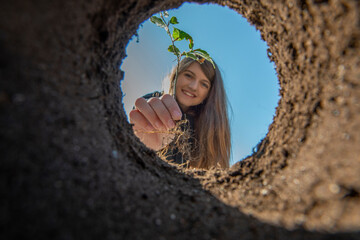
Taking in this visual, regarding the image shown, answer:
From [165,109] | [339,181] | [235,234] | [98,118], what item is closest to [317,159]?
[339,181]

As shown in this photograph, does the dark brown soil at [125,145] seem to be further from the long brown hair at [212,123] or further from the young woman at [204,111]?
the long brown hair at [212,123]

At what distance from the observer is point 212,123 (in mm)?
2119

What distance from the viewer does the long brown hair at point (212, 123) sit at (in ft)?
6.72

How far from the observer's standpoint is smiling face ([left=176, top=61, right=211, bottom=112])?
210 cm

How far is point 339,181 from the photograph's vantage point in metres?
0.32

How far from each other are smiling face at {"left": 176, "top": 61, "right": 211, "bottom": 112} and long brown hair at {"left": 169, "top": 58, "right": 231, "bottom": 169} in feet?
0.19

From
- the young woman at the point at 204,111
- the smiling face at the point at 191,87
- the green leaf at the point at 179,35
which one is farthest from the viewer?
the smiling face at the point at 191,87

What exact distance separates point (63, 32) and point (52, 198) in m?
0.28

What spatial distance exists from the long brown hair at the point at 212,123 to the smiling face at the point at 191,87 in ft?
0.19

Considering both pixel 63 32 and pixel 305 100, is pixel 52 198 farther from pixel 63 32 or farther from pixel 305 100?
pixel 305 100

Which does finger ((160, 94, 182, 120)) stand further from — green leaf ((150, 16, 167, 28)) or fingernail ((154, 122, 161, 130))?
green leaf ((150, 16, 167, 28))

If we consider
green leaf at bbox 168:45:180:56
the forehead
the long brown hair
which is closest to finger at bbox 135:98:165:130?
green leaf at bbox 168:45:180:56

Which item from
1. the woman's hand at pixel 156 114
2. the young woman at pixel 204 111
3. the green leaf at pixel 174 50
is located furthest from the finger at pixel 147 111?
the young woman at pixel 204 111

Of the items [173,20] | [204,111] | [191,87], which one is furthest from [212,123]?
[173,20]
